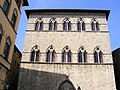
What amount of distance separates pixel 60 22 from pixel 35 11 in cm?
Answer: 345

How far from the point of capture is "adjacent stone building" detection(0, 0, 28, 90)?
29.1 ft

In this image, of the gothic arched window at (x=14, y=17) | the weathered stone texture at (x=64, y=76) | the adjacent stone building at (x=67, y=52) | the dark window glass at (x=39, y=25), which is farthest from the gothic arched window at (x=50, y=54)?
the gothic arched window at (x=14, y=17)

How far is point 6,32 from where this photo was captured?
9.56 m

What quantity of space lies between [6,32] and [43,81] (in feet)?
22.1

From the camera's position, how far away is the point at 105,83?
557 inches

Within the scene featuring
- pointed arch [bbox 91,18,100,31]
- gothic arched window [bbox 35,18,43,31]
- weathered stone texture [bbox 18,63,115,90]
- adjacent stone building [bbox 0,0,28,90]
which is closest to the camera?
adjacent stone building [bbox 0,0,28,90]

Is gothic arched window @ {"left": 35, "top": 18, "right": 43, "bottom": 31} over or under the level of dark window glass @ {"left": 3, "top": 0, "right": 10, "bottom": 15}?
over

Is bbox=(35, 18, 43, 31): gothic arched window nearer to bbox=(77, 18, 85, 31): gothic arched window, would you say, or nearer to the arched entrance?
bbox=(77, 18, 85, 31): gothic arched window

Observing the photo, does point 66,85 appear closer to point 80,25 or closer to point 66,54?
point 66,54

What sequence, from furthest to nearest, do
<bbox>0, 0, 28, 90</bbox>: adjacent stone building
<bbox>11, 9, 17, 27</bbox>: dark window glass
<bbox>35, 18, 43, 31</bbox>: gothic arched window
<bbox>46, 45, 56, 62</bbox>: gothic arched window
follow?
<bbox>35, 18, 43, 31</bbox>: gothic arched window, <bbox>46, 45, 56, 62</bbox>: gothic arched window, <bbox>11, 9, 17, 27</bbox>: dark window glass, <bbox>0, 0, 28, 90</bbox>: adjacent stone building

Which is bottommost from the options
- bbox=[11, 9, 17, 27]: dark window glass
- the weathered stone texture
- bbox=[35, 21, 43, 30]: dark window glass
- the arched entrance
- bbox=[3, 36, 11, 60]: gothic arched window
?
the arched entrance

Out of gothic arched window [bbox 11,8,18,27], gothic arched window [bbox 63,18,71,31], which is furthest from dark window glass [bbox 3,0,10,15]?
gothic arched window [bbox 63,18,71,31]

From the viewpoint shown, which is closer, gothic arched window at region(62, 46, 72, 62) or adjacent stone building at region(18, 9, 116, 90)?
adjacent stone building at region(18, 9, 116, 90)

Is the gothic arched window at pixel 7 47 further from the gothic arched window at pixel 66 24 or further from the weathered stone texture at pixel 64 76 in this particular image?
the gothic arched window at pixel 66 24
